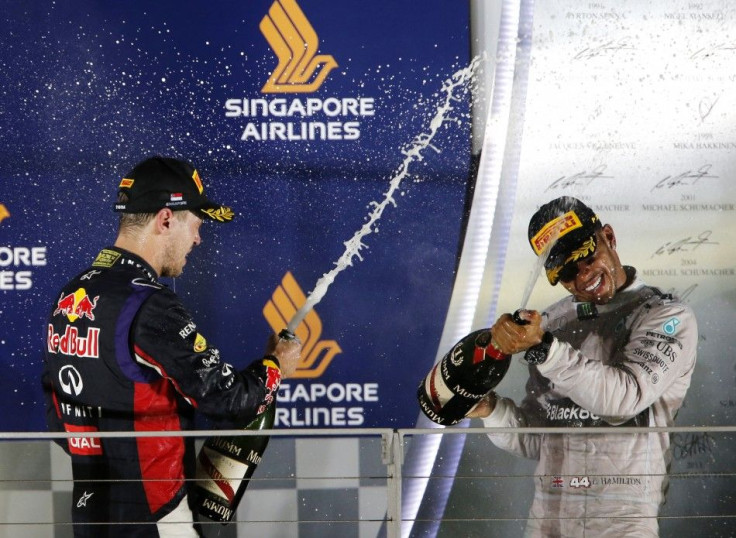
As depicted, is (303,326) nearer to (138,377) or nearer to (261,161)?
(261,161)

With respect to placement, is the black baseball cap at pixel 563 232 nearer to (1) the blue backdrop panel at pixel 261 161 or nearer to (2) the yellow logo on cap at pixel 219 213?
(1) the blue backdrop panel at pixel 261 161

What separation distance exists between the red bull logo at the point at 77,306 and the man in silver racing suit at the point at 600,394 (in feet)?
3.16

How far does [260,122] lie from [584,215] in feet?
2.81

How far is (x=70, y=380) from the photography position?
1.88 m

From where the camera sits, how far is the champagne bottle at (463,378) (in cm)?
207

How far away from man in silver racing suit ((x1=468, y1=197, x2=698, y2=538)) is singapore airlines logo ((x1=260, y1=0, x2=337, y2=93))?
677 millimetres

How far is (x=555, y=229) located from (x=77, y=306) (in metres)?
1.13

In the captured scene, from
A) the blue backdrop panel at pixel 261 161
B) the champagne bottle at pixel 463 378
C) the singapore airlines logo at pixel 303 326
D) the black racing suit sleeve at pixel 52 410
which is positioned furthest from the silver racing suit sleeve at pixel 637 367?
the black racing suit sleeve at pixel 52 410

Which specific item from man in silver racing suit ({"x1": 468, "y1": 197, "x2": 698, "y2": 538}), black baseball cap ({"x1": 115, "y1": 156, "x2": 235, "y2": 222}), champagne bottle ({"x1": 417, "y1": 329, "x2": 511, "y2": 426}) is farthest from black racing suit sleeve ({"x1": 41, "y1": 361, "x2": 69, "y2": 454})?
man in silver racing suit ({"x1": 468, "y1": 197, "x2": 698, "y2": 538})

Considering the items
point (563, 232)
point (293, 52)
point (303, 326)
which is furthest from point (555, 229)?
point (293, 52)

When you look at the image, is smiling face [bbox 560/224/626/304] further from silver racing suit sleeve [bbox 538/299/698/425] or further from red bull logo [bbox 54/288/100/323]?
red bull logo [bbox 54/288/100/323]

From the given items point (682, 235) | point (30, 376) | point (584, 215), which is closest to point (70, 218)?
point (30, 376)

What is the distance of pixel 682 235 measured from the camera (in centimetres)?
233

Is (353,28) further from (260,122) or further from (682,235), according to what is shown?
(682,235)
